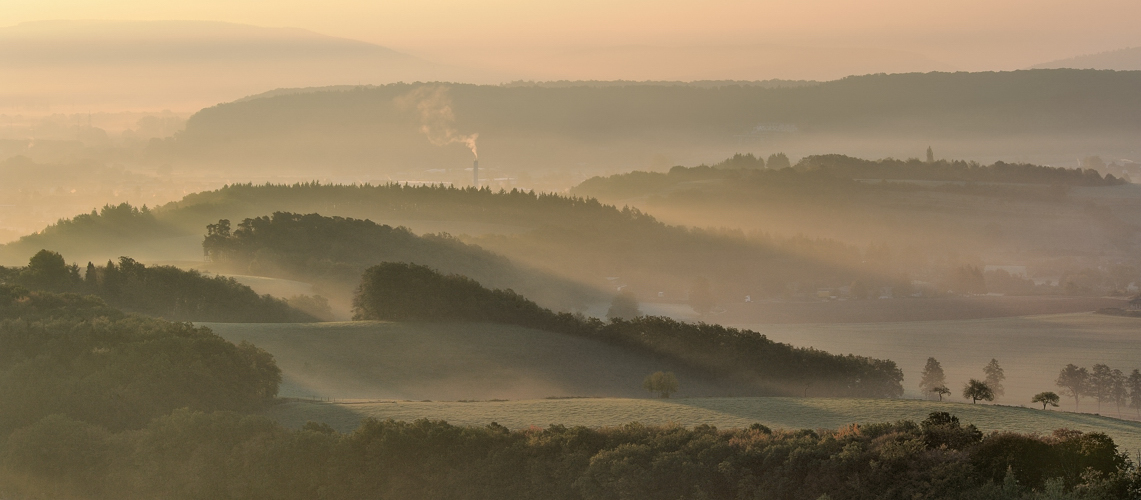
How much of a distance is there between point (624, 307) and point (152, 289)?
65.2 m

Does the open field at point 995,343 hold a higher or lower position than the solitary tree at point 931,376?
higher

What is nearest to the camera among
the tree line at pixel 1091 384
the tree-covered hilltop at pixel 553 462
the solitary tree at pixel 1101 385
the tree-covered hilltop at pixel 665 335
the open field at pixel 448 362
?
the tree-covered hilltop at pixel 553 462

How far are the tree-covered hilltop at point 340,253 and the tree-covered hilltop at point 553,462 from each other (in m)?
52.2

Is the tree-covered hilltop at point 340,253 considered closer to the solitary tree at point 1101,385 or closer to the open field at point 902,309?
the open field at point 902,309

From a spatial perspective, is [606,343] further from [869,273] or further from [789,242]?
[789,242]

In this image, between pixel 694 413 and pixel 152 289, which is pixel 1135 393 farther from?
pixel 152 289

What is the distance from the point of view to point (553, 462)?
21.5m

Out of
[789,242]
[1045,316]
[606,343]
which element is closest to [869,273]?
[789,242]

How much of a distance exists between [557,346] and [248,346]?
14555 millimetres

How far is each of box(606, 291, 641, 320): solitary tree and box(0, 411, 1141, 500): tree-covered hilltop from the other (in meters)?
84.4

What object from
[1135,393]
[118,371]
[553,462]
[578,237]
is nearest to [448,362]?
[118,371]

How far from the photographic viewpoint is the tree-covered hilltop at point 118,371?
88.0ft

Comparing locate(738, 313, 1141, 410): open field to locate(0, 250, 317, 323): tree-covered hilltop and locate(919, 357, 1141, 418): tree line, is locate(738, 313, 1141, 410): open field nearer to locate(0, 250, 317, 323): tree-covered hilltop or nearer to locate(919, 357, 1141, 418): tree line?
locate(919, 357, 1141, 418): tree line

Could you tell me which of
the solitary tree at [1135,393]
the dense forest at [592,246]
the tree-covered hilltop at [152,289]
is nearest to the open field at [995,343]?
the solitary tree at [1135,393]
